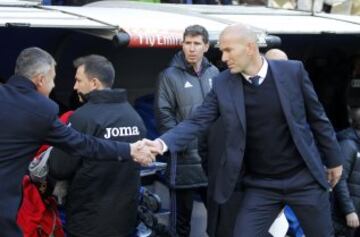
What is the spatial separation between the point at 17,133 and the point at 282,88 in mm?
1582

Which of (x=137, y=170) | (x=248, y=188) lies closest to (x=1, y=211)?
(x=137, y=170)

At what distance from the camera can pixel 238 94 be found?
375 cm

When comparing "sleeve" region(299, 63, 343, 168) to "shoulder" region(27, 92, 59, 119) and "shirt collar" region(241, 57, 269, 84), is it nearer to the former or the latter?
"shirt collar" region(241, 57, 269, 84)

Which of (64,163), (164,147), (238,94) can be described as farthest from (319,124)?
(64,163)

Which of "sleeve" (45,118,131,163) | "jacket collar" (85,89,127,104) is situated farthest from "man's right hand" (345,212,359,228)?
"jacket collar" (85,89,127,104)

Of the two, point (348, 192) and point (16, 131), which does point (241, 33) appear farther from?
point (348, 192)

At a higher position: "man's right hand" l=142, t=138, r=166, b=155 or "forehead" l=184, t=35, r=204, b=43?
"forehead" l=184, t=35, r=204, b=43

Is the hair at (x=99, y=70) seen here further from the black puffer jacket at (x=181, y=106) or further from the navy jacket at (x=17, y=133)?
the black puffer jacket at (x=181, y=106)

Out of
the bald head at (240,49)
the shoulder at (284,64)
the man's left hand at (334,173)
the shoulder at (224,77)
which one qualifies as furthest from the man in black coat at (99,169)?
the man's left hand at (334,173)

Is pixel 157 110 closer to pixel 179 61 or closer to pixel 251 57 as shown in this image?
pixel 179 61

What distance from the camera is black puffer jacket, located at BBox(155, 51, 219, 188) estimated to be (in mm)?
4676

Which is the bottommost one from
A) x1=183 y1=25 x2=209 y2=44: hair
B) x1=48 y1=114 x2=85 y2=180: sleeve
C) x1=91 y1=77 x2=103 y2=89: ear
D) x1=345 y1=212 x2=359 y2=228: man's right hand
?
x1=345 y1=212 x2=359 y2=228: man's right hand

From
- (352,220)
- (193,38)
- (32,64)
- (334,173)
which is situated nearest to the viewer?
(32,64)

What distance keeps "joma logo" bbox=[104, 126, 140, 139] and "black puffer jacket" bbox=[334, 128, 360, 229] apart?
1.88 metres
